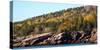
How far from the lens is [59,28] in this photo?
100 inches

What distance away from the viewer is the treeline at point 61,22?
240 cm

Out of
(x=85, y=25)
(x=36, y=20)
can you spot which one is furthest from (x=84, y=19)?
(x=36, y=20)

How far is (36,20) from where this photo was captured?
2.45 metres

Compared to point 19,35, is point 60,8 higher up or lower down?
higher up

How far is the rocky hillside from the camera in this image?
2.39 m

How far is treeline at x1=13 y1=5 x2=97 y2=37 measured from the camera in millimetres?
2398

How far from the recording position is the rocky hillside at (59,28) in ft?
7.84

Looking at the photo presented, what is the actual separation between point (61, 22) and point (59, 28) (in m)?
0.08

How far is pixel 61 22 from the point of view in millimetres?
2555
